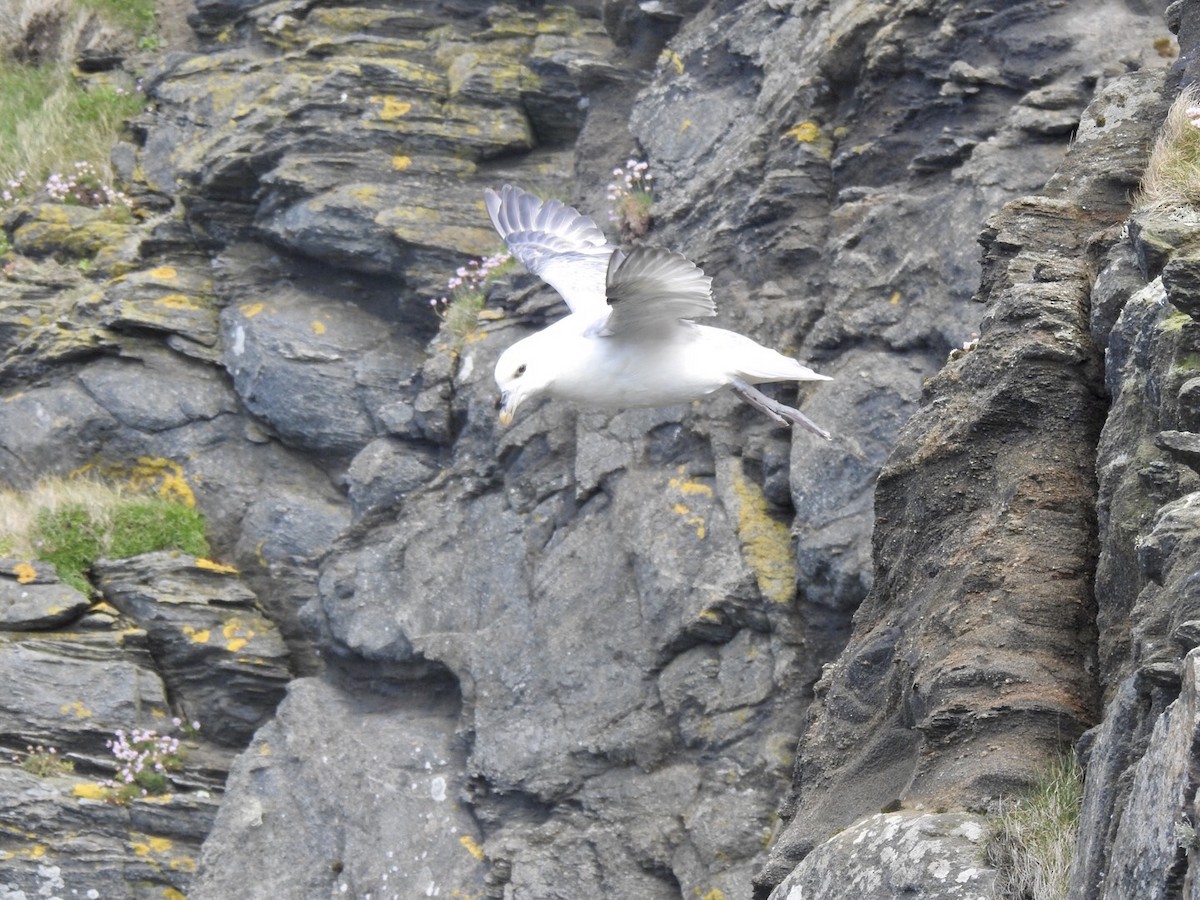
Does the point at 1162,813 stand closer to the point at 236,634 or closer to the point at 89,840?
the point at 89,840

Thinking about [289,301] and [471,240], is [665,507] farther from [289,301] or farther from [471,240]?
[289,301]

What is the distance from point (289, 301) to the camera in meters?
11.0

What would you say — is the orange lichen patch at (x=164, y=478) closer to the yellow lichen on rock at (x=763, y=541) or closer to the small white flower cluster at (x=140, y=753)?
the small white flower cluster at (x=140, y=753)

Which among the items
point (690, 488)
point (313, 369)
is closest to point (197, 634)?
point (313, 369)

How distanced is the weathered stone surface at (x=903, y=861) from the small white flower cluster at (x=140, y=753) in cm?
588

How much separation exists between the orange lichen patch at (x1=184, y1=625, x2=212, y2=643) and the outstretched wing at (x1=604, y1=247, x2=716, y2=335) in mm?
4620

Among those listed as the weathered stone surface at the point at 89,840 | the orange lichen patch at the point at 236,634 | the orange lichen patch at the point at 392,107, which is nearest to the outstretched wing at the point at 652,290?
the weathered stone surface at the point at 89,840

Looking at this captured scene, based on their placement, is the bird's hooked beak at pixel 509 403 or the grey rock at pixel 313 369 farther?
the grey rock at pixel 313 369

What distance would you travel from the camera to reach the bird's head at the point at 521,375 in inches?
229

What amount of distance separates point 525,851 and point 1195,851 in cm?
497

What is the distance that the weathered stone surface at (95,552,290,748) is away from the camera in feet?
31.6

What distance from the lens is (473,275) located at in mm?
10156

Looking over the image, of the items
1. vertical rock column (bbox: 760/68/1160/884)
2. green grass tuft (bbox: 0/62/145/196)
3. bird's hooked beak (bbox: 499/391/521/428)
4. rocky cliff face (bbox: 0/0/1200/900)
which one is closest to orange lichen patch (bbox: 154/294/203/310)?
rocky cliff face (bbox: 0/0/1200/900)

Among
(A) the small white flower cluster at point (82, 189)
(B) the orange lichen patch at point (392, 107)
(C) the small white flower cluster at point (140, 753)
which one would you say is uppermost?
(B) the orange lichen patch at point (392, 107)
